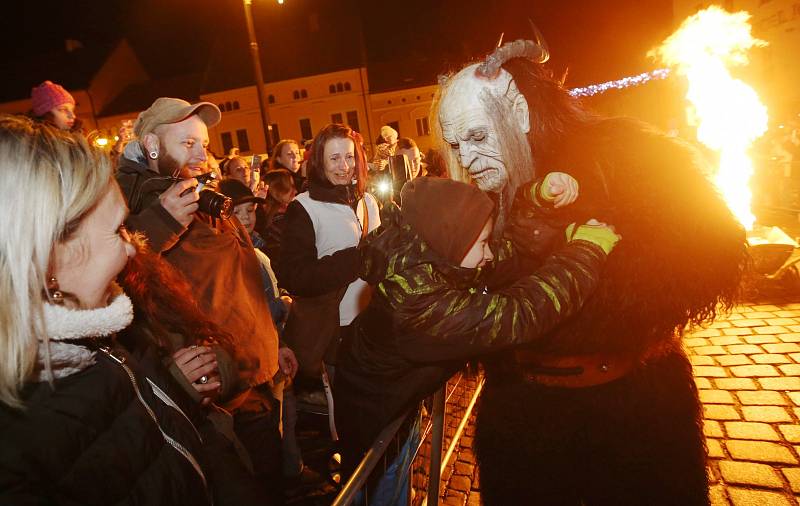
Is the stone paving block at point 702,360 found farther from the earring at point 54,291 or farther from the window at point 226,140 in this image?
the window at point 226,140

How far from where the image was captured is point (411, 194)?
1684mm

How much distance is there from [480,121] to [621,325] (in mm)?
952

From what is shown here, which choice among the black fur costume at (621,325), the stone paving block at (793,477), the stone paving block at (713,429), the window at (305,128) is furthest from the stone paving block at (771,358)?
the window at (305,128)

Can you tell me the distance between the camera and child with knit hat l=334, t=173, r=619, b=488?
1485mm

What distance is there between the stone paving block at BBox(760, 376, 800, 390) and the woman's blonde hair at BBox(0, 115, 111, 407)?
4451 millimetres

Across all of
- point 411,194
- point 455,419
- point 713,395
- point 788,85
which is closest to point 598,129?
point 411,194

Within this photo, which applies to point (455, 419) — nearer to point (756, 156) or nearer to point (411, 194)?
point (411, 194)

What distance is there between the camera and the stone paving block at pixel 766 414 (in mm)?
3080

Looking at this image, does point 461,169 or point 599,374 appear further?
point 461,169

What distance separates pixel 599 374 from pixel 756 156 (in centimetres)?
1317

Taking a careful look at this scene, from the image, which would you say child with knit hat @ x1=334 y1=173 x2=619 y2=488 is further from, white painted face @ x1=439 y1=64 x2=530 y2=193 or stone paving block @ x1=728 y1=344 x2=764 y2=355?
stone paving block @ x1=728 y1=344 x2=764 y2=355

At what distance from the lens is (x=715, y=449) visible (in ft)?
9.56

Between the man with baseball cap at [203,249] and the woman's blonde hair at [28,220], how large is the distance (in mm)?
977

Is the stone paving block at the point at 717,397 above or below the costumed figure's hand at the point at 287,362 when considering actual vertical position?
below
